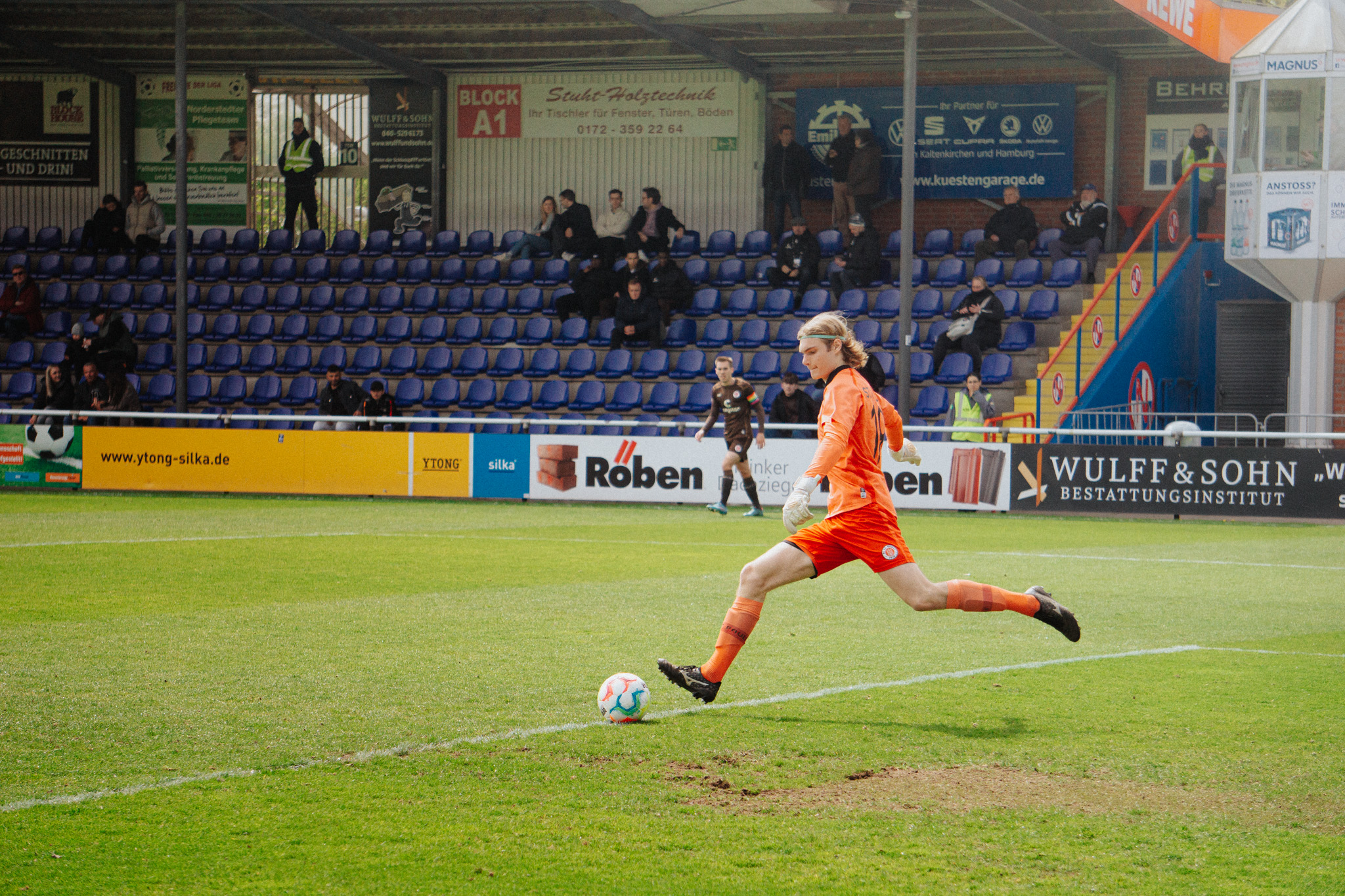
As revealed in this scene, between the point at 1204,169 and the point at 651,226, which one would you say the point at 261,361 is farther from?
the point at 1204,169

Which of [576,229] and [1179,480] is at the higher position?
[576,229]

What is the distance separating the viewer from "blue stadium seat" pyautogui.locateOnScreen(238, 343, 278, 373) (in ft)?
90.3

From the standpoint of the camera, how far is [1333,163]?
23469 mm

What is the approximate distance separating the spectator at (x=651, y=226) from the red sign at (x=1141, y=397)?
8.70m

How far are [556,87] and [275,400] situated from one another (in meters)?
9.42

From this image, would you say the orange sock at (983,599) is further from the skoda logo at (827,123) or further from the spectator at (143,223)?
the spectator at (143,223)

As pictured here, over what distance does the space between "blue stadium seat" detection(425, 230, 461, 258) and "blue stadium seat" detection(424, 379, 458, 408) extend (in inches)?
172

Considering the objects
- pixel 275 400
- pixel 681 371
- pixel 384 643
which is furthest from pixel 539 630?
pixel 275 400

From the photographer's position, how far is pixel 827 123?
95.7ft

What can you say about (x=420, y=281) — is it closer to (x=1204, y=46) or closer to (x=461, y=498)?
(x=461, y=498)

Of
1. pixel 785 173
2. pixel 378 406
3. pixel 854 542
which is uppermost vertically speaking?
pixel 785 173

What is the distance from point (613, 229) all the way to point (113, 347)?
30.9 ft

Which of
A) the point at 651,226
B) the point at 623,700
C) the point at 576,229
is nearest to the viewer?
the point at 623,700

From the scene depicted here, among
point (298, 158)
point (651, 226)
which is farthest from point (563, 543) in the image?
point (298, 158)
